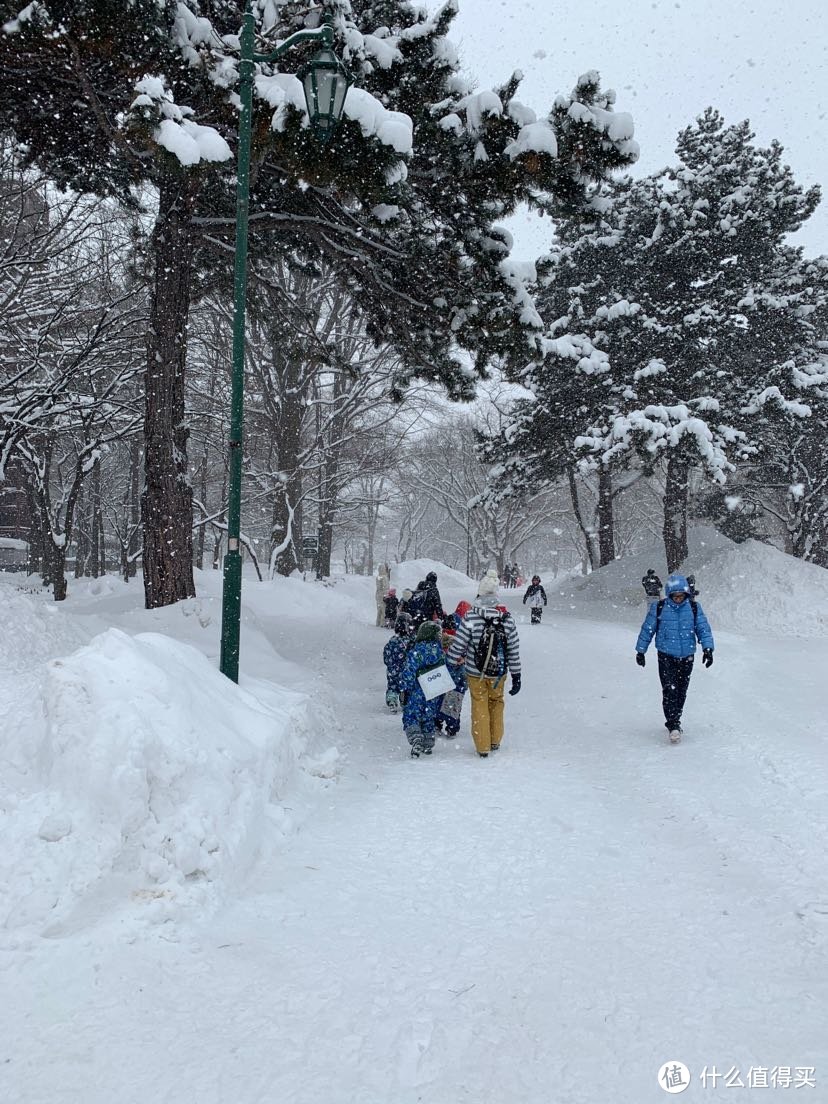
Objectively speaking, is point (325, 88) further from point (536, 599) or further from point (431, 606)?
point (536, 599)

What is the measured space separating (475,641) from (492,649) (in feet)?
0.69

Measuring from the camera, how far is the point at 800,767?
646 centimetres

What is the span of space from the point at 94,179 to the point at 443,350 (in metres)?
5.14

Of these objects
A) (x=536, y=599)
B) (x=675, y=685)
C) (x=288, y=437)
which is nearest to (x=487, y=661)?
(x=675, y=685)

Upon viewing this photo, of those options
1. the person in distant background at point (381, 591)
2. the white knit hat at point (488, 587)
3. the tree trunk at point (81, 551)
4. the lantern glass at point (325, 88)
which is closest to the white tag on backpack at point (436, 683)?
the white knit hat at point (488, 587)

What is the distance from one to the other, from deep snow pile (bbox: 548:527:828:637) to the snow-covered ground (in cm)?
1251

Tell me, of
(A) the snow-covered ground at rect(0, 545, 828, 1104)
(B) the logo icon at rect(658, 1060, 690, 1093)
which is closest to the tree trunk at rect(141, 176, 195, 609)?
(A) the snow-covered ground at rect(0, 545, 828, 1104)

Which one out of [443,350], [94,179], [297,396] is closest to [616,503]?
[297,396]

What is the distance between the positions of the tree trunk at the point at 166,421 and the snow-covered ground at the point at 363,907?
259 centimetres

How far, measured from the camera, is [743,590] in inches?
767

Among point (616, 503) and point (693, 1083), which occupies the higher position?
point (616, 503)

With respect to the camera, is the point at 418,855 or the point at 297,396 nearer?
the point at 418,855

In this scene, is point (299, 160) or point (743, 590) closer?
point (299, 160)

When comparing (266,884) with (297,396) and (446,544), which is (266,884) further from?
(446,544)
